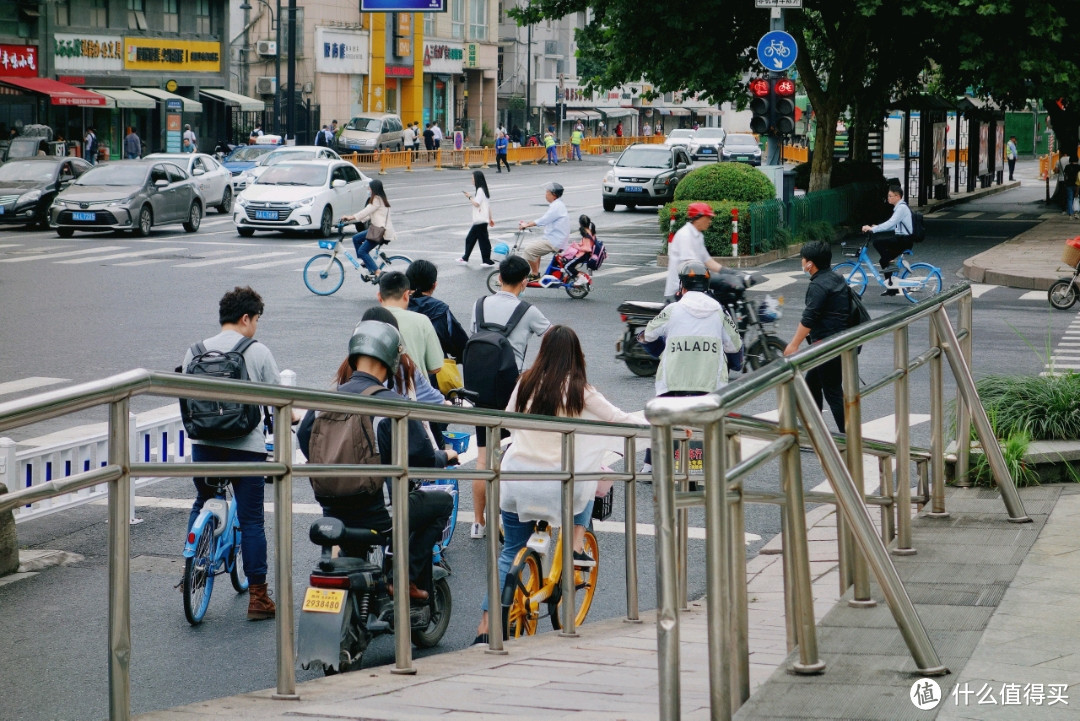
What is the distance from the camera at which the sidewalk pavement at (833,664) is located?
4.05m

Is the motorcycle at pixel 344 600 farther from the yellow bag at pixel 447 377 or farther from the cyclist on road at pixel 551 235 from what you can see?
the cyclist on road at pixel 551 235

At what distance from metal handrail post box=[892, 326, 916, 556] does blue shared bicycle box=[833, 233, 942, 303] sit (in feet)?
45.0

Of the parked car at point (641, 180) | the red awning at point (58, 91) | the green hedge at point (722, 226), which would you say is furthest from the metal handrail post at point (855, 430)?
the red awning at point (58, 91)

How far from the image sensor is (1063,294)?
19.0 meters

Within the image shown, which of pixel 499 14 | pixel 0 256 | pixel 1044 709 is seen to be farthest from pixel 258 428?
pixel 499 14

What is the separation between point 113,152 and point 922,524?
158ft

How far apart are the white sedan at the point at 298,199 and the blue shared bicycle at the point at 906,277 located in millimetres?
11510

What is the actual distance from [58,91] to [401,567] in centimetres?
4263

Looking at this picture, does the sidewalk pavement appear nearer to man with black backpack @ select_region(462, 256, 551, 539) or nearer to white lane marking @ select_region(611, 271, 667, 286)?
man with black backpack @ select_region(462, 256, 551, 539)

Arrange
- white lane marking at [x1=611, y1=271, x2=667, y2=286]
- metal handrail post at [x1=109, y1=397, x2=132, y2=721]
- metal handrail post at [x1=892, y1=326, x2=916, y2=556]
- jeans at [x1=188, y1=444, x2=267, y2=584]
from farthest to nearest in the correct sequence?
white lane marking at [x1=611, y1=271, x2=667, y2=286] → jeans at [x1=188, y1=444, x2=267, y2=584] → metal handrail post at [x1=892, y1=326, x2=916, y2=556] → metal handrail post at [x1=109, y1=397, x2=132, y2=721]

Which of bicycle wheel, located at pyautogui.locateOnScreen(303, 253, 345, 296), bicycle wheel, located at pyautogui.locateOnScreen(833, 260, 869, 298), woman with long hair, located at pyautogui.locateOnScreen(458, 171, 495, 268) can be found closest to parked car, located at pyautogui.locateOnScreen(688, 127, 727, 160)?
woman with long hair, located at pyautogui.locateOnScreen(458, 171, 495, 268)

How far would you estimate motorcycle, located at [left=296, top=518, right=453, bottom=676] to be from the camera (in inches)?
215

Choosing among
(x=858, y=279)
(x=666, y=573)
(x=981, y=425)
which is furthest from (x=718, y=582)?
(x=858, y=279)

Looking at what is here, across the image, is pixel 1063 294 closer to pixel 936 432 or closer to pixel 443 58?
pixel 936 432
